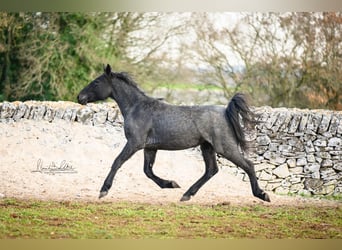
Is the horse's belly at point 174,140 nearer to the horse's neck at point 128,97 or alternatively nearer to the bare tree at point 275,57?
the horse's neck at point 128,97

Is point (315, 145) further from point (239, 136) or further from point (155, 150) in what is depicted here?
point (155, 150)

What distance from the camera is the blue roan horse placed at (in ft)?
21.3

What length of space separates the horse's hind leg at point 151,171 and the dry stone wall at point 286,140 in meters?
0.53

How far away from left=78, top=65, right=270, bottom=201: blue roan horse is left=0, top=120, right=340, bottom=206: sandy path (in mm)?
127

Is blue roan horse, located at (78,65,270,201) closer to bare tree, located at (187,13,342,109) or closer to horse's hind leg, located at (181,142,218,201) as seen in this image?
horse's hind leg, located at (181,142,218,201)

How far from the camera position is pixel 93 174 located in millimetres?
6754

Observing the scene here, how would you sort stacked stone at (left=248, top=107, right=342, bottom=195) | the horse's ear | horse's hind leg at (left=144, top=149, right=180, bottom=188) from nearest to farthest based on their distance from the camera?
1. the horse's ear
2. horse's hind leg at (left=144, top=149, right=180, bottom=188)
3. stacked stone at (left=248, top=107, right=342, bottom=195)

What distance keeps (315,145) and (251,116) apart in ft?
2.92

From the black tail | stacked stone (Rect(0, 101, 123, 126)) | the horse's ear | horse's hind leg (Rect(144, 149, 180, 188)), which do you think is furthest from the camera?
stacked stone (Rect(0, 101, 123, 126))

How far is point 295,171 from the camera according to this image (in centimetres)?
703

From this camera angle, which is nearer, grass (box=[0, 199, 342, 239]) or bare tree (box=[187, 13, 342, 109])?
grass (box=[0, 199, 342, 239])

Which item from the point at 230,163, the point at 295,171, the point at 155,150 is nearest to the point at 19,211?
the point at 155,150

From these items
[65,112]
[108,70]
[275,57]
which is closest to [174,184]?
[108,70]

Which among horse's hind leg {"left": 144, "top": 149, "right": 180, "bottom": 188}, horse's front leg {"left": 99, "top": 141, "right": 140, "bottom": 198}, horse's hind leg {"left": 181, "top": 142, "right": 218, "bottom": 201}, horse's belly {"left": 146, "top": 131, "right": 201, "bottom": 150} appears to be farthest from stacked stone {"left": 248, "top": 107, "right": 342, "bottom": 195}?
horse's front leg {"left": 99, "top": 141, "right": 140, "bottom": 198}
